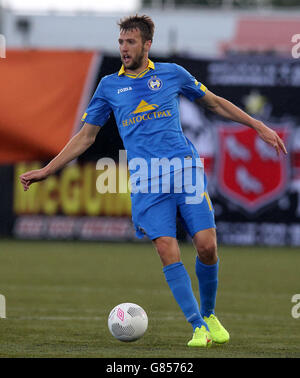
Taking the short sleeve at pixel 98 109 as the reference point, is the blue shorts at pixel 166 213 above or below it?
below

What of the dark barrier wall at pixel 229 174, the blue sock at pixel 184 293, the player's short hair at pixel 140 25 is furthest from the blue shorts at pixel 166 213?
the dark barrier wall at pixel 229 174

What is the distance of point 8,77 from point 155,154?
10924 millimetres

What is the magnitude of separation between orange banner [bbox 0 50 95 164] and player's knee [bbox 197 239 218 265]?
34.0ft

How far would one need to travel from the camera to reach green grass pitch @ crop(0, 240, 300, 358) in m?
6.77

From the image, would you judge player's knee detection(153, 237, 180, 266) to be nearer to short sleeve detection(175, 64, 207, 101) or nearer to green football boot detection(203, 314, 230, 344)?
green football boot detection(203, 314, 230, 344)

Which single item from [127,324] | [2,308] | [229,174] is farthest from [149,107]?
[229,174]

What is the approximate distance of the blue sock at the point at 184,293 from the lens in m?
6.80

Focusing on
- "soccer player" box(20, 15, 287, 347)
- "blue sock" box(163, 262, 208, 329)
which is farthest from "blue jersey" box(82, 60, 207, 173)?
"blue sock" box(163, 262, 208, 329)

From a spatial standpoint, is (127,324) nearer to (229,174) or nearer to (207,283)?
(207,283)

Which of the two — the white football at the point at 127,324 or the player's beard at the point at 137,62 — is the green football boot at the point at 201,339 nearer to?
the white football at the point at 127,324

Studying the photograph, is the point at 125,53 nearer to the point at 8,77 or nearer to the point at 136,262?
the point at 136,262

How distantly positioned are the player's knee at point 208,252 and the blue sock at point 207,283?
0.05 m

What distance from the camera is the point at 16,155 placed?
17312 millimetres

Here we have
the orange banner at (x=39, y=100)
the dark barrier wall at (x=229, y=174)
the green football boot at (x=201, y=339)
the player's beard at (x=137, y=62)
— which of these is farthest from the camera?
the orange banner at (x=39, y=100)
